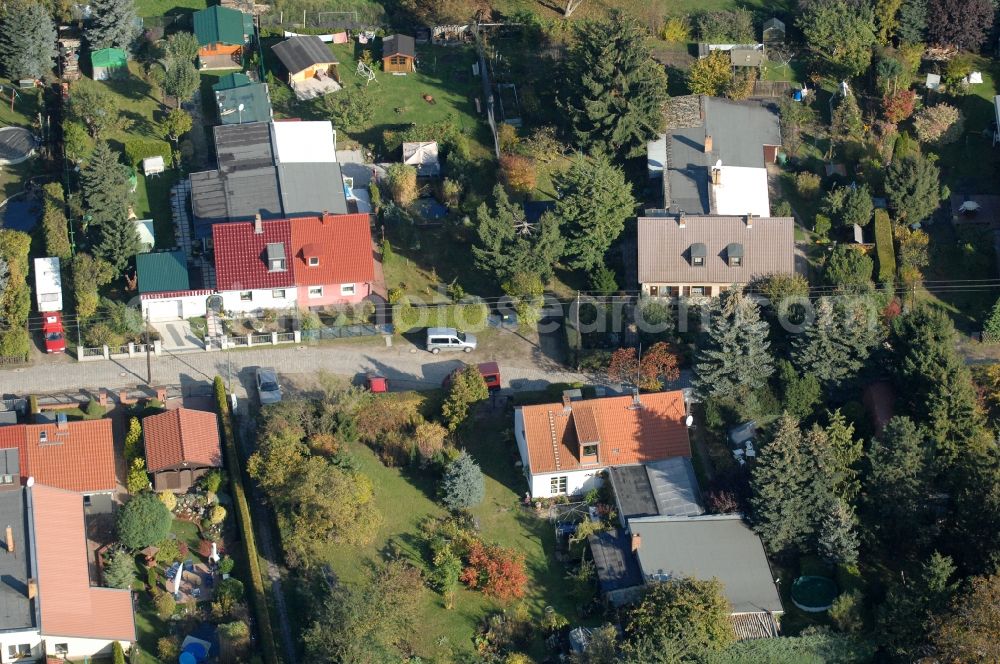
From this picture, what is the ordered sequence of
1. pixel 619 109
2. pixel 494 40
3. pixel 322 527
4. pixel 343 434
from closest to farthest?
pixel 322 527
pixel 343 434
pixel 619 109
pixel 494 40

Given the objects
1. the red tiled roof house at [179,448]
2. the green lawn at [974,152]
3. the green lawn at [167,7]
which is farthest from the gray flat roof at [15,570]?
the green lawn at [974,152]

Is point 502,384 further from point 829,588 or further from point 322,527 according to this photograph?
point 829,588

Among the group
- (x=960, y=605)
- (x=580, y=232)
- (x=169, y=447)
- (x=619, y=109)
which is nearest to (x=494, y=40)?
(x=619, y=109)

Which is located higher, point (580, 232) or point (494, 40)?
point (494, 40)

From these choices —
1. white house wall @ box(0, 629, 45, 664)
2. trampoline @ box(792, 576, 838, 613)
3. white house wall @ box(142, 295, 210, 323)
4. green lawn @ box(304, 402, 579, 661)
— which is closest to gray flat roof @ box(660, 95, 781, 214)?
green lawn @ box(304, 402, 579, 661)

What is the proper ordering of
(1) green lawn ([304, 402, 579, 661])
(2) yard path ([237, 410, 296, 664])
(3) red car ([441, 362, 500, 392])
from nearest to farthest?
(2) yard path ([237, 410, 296, 664]) → (1) green lawn ([304, 402, 579, 661]) → (3) red car ([441, 362, 500, 392])

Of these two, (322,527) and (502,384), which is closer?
(322,527)

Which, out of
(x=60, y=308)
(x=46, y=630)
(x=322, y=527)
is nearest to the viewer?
(x=46, y=630)

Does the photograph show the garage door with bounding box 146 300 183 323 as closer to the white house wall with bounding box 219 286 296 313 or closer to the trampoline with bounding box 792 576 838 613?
the white house wall with bounding box 219 286 296 313
